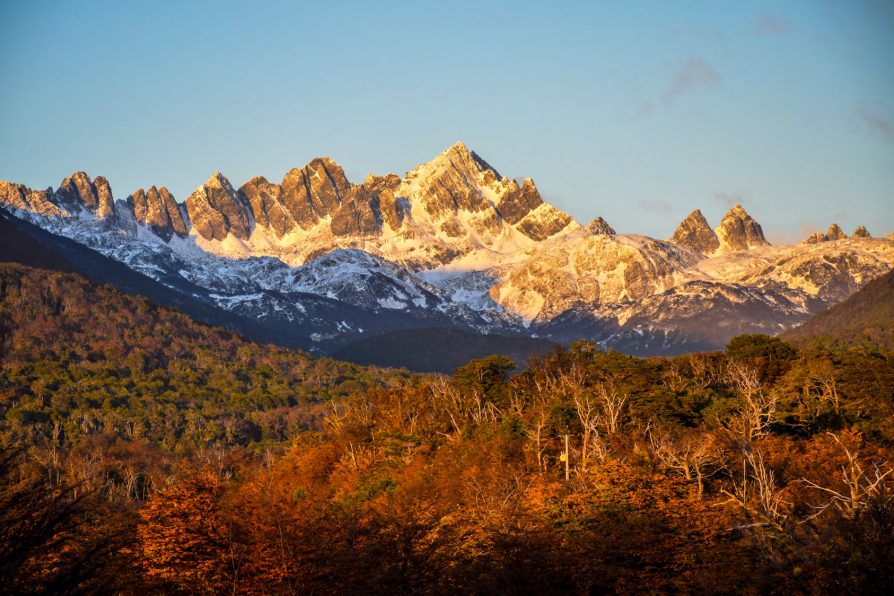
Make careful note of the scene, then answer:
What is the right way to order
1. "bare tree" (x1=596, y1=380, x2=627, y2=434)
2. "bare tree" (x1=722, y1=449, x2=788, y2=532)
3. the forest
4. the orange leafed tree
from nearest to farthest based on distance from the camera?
the forest
the orange leafed tree
"bare tree" (x1=722, y1=449, x2=788, y2=532)
"bare tree" (x1=596, y1=380, x2=627, y2=434)

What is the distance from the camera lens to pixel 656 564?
6600 centimetres

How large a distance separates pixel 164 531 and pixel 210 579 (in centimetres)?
896

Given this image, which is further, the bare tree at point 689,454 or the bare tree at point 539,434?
the bare tree at point 539,434

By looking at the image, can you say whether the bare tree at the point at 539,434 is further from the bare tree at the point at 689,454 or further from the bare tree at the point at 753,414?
the bare tree at the point at 753,414

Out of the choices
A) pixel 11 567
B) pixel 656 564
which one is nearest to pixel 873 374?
pixel 656 564

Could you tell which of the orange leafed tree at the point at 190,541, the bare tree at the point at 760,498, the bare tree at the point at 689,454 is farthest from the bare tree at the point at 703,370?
the orange leafed tree at the point at 190,541

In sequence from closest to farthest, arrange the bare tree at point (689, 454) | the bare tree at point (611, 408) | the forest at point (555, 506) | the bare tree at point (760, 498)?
the forest at point (555, 506) → the bare tree at point (760, 498) → the bare tree at point (689, 454) → the bare tree at point (611, 408)

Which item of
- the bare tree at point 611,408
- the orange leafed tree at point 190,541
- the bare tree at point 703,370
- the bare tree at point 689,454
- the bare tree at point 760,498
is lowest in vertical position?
the orange leafed tree at point 190,541

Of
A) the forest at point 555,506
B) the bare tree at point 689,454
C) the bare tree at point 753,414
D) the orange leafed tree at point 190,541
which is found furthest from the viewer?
the bare tree at point 753,414

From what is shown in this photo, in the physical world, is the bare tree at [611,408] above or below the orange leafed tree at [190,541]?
above

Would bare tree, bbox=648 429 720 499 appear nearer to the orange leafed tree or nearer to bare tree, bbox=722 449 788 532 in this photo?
bare tree, bbox=722 449 788 532

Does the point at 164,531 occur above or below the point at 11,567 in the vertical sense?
below

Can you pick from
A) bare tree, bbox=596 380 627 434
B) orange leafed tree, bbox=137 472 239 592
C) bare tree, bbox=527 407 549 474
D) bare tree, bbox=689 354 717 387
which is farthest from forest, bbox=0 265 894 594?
bare tree, bbox=689 354 717 387

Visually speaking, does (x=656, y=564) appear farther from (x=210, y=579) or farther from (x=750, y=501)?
(x=210, y=579)
